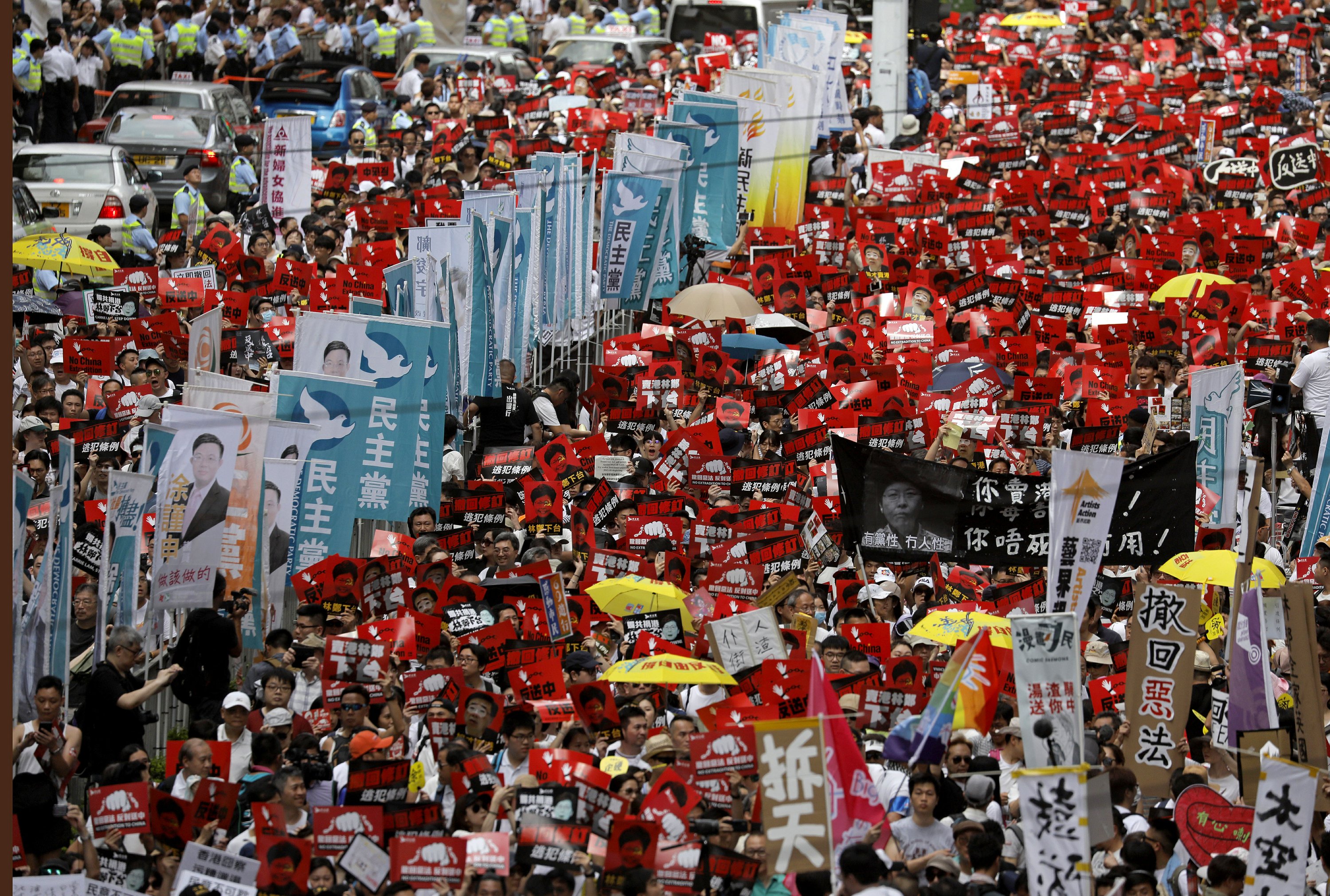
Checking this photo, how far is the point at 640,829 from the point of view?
29.2ft

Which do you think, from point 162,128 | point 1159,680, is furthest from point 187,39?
point 1159,680

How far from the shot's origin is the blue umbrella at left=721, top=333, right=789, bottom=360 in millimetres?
17906

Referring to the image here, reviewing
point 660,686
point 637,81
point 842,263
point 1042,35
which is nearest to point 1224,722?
point 660,686

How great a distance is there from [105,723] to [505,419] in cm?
587

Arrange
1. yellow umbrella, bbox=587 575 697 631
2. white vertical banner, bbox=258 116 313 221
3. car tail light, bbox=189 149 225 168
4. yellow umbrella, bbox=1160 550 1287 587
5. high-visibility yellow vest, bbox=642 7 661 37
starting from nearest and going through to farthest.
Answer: yellow umbrella, bbox=587 575 697 631
yellow umbrella, bbox=1160 550 1287 587
white vertical banner, bbox=258 116 313 221
car tail light, bbox=189 149 225 168
high-visibility yellow vest, bbox=642 7 661 37

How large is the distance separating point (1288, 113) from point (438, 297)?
15.8m

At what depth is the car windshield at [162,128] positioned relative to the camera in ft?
76.4

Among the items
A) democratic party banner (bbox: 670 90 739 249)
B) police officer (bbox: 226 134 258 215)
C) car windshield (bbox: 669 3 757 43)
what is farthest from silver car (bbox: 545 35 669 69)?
democratic party banner (bbox: 670 90 739 249)

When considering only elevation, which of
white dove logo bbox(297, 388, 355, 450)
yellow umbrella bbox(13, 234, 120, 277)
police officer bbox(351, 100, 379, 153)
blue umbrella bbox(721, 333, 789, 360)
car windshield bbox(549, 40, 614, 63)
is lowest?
blue umbrella bbox(721, 333, 789, 360)

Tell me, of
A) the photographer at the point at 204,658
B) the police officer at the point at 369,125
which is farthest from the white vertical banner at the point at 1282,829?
the police officer at the point at 369,125

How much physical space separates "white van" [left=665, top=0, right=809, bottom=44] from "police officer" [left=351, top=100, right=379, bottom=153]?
20.1 ft

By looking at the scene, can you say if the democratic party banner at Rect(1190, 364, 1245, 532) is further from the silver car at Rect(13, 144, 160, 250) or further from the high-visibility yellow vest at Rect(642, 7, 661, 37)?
the high-visibility yellow vest at Rect(642, 7, 661, 37)

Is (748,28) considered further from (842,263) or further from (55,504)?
(55,504)

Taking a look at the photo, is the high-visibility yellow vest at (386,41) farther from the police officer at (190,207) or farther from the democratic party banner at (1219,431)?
the democratic party banner at (1219,431)
